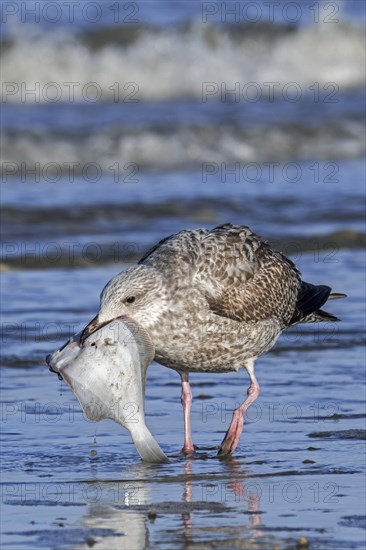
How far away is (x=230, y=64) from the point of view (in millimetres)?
23828

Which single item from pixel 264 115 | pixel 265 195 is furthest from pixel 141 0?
pixel 265 195

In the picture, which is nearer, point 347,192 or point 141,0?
Answer: point 347,192

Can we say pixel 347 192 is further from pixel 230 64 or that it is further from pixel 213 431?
pixel 230 64

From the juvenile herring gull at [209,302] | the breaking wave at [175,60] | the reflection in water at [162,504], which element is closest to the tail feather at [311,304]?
the juvenile herring gull at [209,302]

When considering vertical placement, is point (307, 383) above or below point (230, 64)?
below

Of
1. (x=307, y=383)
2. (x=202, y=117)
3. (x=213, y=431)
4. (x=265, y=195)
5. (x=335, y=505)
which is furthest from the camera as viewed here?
(x=202, y=117)

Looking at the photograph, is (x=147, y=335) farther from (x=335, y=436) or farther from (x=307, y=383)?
(x=307, y=383)

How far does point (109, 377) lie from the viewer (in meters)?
6.20

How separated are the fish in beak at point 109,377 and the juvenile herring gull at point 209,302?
0.08 meters

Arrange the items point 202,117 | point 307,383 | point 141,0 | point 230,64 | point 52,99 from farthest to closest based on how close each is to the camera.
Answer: point 141,0
point 230,64
point 52,99
point 202,117
point 307,383

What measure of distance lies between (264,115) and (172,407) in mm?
12330

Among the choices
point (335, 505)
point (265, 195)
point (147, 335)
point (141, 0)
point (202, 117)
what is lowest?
point (335, 505)

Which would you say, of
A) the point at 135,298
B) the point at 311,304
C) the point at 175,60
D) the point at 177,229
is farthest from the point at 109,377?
the point at 175,60

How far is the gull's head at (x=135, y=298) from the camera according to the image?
6.35 m
